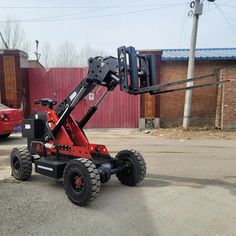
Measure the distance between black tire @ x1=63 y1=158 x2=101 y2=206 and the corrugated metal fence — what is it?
29.9 ft

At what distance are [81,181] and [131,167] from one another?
118cm

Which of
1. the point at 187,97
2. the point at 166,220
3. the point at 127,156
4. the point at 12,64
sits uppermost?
the point at 12,64

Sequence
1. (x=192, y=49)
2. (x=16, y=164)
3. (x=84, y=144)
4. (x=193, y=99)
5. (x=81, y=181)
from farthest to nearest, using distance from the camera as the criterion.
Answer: (x=193, y=99), (x=192, y=49), (x=16, y=164), (x=84, y=144), (x=81, y=181)

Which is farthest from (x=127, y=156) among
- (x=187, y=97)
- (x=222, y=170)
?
(x=187, y=97)

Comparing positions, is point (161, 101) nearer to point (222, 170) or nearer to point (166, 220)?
point (222, 170)

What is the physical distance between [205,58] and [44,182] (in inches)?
384

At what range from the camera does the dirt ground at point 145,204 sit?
13.4 ft

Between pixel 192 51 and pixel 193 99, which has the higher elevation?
pixel 192 51

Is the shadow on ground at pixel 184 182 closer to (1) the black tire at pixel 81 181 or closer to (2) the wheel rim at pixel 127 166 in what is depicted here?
(2) the wheel rim at pixel 127 166

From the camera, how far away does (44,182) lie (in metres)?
6.02

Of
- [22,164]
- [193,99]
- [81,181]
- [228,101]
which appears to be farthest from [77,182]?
[193,99]

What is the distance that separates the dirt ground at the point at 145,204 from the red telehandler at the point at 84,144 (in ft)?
0.99

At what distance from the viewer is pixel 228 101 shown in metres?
12.5

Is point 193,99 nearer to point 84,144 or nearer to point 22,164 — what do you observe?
point 84,144
